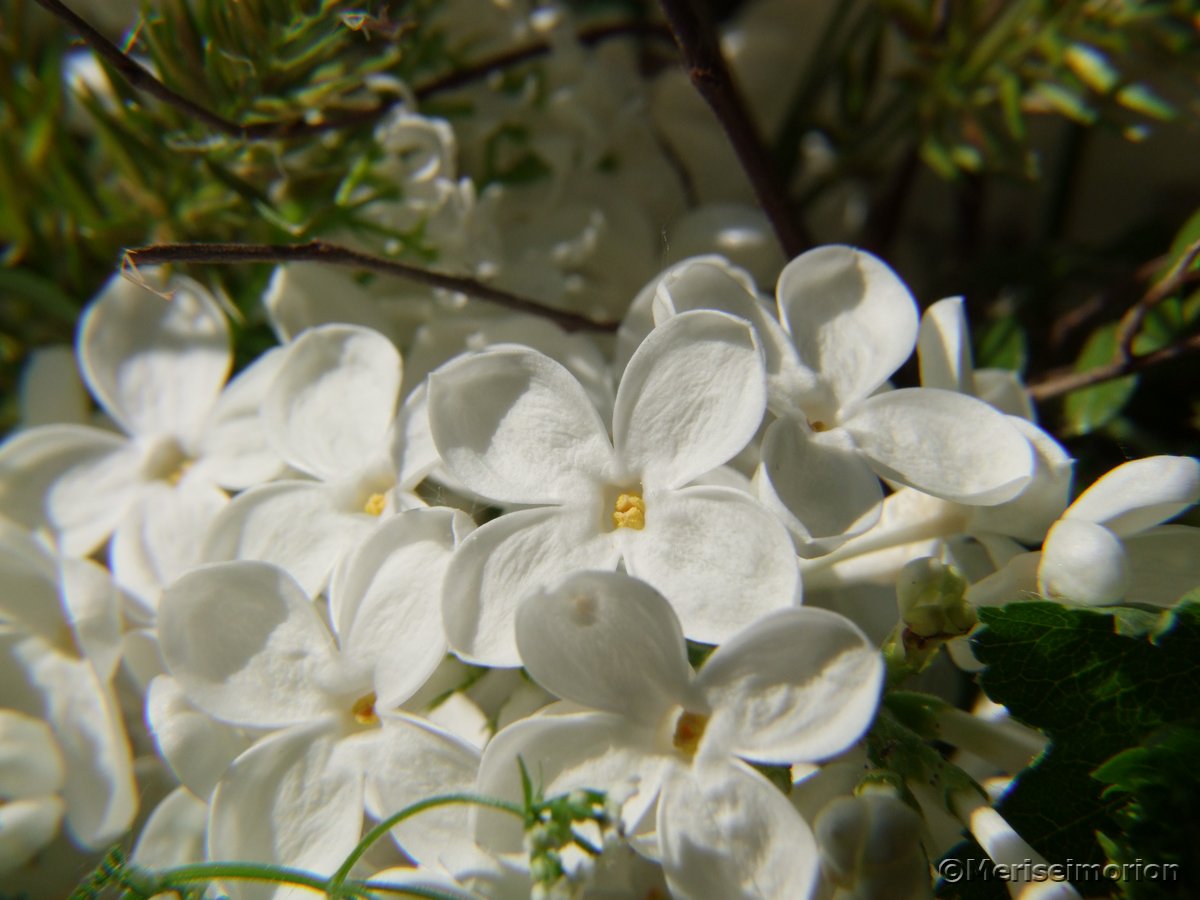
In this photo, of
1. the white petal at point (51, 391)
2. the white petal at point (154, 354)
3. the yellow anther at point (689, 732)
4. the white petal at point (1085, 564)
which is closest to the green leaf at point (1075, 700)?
the white petal at point (1085, 564)

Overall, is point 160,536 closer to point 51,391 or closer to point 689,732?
point 51,391

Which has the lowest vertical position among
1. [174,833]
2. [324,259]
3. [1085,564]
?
[174,833]

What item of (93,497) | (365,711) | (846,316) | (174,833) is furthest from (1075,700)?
(93,497)

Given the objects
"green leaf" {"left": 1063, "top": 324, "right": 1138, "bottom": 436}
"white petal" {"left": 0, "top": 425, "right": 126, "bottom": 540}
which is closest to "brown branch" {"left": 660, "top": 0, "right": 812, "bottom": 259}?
"green leaf" {"left": 1063, "top": 324, "right": 1138, "bottom": 436}

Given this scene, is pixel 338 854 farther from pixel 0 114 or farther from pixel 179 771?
pixel 0 114

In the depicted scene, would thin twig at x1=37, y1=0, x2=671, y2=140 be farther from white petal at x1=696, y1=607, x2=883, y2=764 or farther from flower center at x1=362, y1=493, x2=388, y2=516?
white petal at x1=696, y1=607, x2=883, y2=764

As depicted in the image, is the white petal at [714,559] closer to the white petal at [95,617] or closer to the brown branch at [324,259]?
the brown branch at [324,259]
